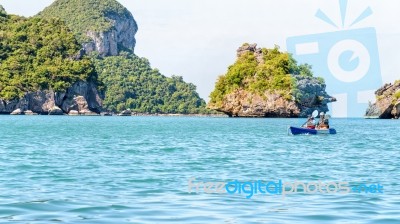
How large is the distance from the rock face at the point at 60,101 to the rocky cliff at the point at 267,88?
115 feet

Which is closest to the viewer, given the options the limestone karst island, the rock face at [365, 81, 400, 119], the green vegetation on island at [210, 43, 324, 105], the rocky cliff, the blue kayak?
the blue kayak

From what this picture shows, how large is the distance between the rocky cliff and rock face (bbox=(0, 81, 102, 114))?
35.0 metres

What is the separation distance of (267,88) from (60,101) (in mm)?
56420

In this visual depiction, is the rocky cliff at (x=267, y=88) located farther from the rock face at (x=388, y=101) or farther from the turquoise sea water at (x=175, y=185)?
the turquoise sea water at (x=175, y=185)

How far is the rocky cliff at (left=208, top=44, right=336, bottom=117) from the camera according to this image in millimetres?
155875

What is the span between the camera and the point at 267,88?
535 feet

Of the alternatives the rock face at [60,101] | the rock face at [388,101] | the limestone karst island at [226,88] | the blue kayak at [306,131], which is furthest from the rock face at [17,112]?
the blue kayak at [306,131]

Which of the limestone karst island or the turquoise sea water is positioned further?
the limestone karst island

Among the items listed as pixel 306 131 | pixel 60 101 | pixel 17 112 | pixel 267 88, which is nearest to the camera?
pixel 306 131

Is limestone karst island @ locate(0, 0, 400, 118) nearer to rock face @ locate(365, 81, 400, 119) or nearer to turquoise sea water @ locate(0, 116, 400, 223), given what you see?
rock face @ locate(365, 81, 400, 119)

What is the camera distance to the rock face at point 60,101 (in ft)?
584

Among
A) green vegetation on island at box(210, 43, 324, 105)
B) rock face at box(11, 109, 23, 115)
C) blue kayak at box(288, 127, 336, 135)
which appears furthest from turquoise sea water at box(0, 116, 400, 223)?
rock face at box(11, 109, 23, 115)

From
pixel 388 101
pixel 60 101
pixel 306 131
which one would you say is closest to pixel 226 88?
pixel 388 101

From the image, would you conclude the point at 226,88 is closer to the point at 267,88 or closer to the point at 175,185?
the point at 267,88
